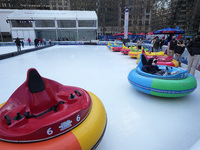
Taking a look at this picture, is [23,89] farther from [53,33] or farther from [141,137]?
[53,33]

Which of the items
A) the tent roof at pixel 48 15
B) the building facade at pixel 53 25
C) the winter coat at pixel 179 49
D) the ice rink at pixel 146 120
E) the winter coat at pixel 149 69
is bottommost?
the ice rink at pixel 146 120

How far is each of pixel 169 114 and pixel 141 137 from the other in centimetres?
91

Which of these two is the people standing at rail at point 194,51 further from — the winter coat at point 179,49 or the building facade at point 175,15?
the building facade at point 175,15

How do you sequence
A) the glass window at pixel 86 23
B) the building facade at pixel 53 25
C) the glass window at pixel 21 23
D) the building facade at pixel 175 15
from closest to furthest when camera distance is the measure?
the glass window at pixel 21 23, the building facade at pixel 53 25, the glass window at pixel 86 23, the building facade at pixel 175 15

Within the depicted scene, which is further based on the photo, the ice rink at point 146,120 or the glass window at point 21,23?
the glass window at point 21,23

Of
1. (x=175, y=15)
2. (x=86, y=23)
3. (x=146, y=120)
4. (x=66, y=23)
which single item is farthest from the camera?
(x=175, y=15)

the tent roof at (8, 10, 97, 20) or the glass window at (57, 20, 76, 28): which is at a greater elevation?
the tent roof at (8, 10, 97, 20)

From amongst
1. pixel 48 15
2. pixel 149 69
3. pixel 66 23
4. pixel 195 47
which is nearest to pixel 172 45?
pixel 195 47

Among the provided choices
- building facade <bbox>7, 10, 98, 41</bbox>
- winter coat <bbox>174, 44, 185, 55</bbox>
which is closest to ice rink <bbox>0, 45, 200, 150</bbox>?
winter coat <bbox>174, 44, 185, 55</bbox>

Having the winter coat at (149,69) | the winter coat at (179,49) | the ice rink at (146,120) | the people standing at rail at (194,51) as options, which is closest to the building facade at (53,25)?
the winter coat at (179,49)

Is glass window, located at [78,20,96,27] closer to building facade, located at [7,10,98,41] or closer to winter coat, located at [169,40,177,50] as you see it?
building facade, located at [7,10,98,41]

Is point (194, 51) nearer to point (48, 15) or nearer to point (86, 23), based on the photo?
point (86, 23)

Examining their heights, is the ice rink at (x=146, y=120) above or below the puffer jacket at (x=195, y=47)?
below

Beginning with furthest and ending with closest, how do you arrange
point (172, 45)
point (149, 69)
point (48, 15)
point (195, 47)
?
point (48, 15), point (172, 45), point (195, 47), point (149, 69)
